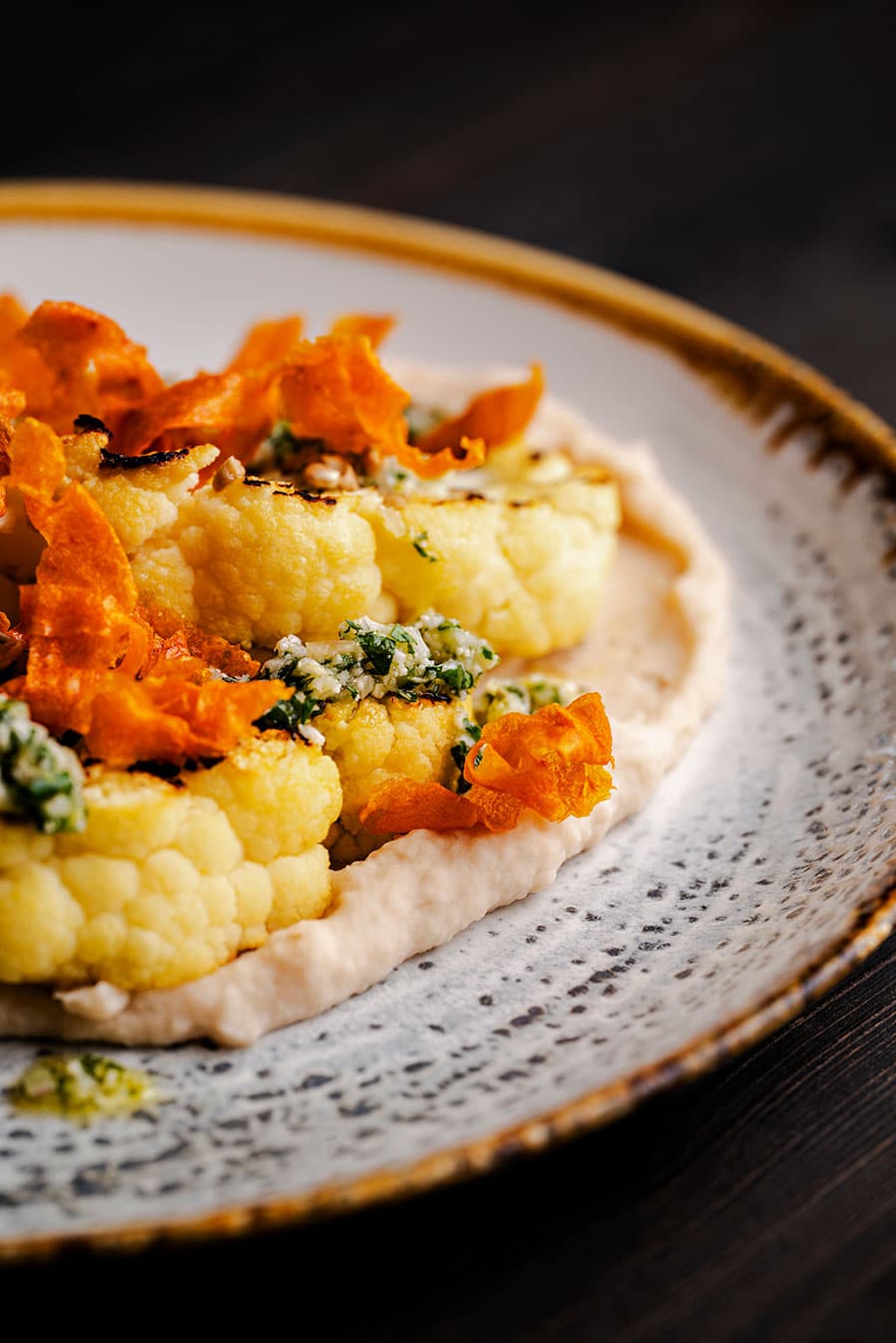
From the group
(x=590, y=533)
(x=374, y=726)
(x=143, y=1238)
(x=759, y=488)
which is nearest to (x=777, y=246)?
(x=759, y=488)

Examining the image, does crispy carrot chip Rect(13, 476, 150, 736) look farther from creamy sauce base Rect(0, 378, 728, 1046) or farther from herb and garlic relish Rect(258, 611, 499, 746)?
creamy sauce base Rect(0, 378, 728, 1046)

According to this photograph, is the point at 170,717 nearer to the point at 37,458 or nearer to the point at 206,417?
the point at 37,458

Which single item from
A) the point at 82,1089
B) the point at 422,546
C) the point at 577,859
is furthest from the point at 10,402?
the point at 577,859

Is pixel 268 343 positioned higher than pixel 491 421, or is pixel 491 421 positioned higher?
pixel 491 421

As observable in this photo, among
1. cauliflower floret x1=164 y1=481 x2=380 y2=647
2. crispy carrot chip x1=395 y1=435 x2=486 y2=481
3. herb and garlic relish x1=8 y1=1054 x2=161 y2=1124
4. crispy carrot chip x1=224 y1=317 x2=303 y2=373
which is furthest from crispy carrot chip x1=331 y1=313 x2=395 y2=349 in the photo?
herb and garlic relish x1=8 y1=1054 x2=161 y2=1124

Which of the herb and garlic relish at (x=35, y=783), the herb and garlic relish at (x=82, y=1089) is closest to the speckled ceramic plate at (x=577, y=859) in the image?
the herb and garlic relish at (x=82, y=1089)

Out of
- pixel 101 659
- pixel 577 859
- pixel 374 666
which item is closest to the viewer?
pixel 101 659
